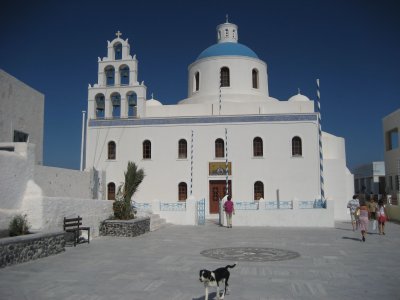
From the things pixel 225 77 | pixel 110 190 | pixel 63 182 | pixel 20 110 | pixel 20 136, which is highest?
pixel 225 77

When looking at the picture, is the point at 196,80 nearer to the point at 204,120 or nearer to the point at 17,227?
the point at 204,120

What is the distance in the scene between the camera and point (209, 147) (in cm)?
2200

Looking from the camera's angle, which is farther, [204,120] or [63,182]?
[204,120]

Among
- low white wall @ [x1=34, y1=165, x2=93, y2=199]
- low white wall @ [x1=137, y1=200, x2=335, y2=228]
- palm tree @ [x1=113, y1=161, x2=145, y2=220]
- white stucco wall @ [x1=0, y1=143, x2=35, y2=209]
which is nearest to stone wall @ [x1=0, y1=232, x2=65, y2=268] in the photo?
white stucco wall @ [x1=0, y1=143, x2=35, y2=209]

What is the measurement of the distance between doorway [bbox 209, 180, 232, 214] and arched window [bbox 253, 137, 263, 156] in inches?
84.4

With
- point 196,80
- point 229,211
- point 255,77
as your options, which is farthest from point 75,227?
point 255,77

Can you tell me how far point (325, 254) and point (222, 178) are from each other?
12320 mm

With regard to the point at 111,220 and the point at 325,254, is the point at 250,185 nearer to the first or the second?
the point at 111,220

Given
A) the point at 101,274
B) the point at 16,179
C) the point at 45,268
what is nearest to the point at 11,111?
the point at 16,179

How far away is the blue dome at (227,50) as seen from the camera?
2520cm

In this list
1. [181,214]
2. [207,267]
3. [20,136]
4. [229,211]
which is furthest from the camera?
[181,214]

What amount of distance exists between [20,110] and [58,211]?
18.1 ft

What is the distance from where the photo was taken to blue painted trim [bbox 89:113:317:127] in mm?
21766

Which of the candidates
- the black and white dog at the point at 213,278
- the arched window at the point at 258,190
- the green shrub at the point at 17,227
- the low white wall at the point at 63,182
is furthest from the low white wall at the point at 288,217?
the black and white dog at the point at 213,278
